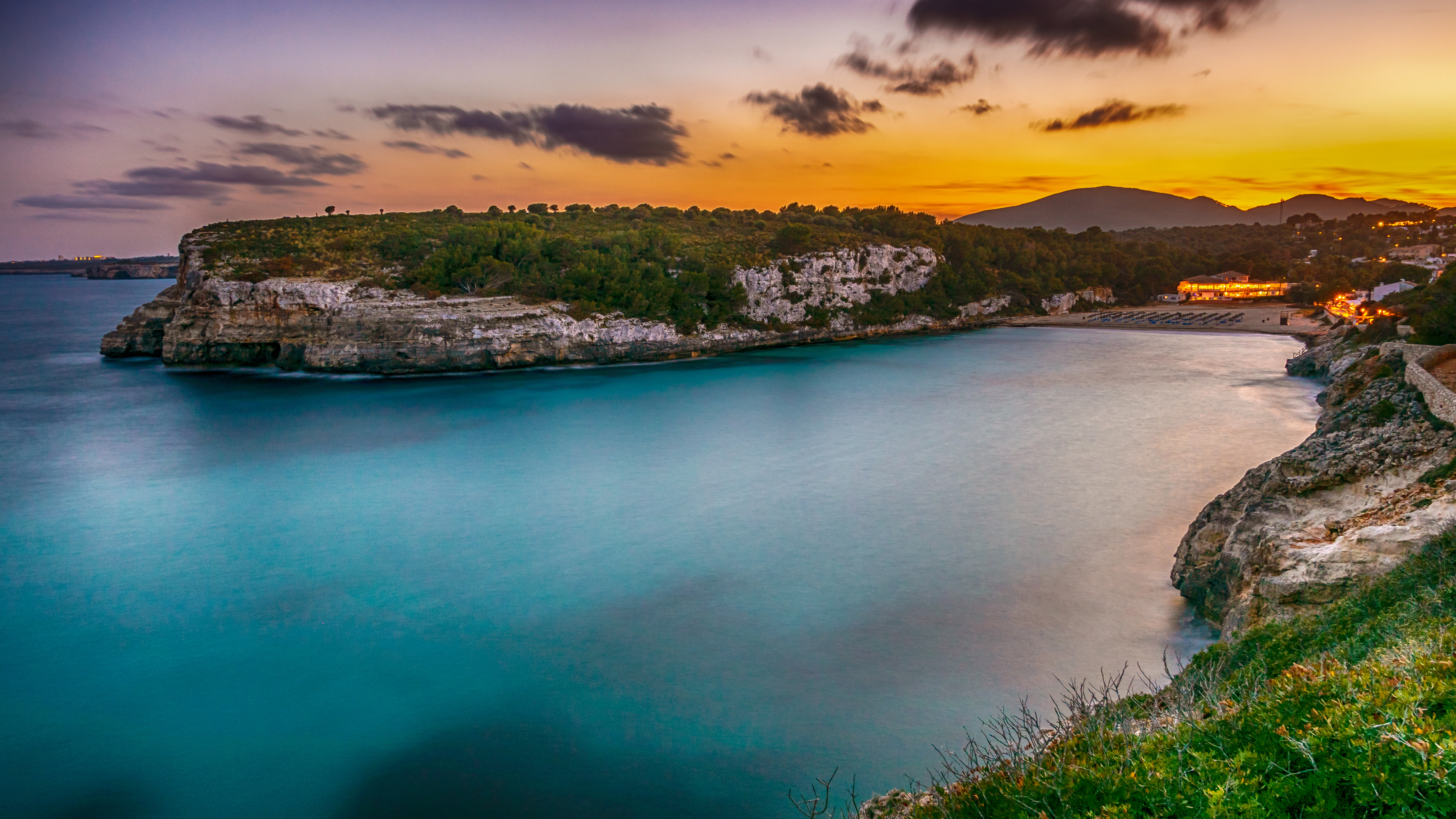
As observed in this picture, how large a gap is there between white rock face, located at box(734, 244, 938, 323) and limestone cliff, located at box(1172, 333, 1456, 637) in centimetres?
4122

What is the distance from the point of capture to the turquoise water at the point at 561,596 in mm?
7543

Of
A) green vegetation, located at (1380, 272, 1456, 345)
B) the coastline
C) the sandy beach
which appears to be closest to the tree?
the sandy beach

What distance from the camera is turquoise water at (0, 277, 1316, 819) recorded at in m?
7.54

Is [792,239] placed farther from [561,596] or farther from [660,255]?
[561,596]

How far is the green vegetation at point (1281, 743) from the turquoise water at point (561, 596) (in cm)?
270

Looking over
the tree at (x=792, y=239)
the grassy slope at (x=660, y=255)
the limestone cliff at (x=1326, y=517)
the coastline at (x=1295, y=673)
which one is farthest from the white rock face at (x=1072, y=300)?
the coastline at (x=1295, y=673)

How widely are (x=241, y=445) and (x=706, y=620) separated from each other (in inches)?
793

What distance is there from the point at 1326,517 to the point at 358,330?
39765mm

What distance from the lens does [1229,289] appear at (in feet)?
232

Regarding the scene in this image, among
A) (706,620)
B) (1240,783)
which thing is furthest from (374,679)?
(1240,783)

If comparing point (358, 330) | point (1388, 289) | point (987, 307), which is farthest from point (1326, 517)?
point (987, 307)

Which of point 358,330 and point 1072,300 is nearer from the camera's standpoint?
point 358,330

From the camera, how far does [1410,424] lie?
9.58 metres

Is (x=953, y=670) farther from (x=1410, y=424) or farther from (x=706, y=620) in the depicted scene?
(x=1410, y=424)
